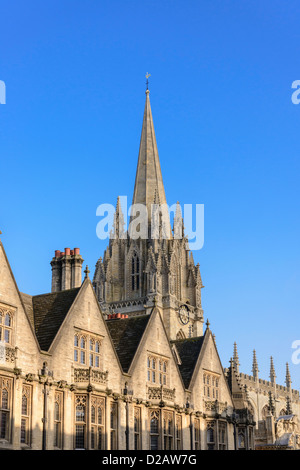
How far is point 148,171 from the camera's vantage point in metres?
125

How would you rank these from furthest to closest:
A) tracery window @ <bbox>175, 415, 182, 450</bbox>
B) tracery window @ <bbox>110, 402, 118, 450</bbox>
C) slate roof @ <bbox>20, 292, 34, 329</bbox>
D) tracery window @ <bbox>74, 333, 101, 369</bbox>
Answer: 1. tracery window @ <bbox>175, 415, 182, 450</bbox>
2. tracery window @ <bbox>110, 402, 118, 450</bbox>
3. slate roof @ <bbox>20, 292, 34, 329</bbox>
4. tracery window @ <bbox>74, 333, 101, 369</bbox>

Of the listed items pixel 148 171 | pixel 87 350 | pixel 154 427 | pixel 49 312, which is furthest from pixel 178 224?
pixel 49 312

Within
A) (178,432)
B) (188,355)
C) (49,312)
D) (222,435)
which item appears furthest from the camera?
(188,355)

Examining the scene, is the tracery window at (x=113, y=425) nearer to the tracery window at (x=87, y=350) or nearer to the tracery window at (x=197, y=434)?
the tracery window at (x=87, y=350)

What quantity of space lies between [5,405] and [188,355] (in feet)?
56.6

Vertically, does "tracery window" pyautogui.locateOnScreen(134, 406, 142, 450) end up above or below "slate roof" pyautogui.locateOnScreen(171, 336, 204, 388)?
below

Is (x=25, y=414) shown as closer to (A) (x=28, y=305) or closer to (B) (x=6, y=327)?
(B) (x=6, y=327)

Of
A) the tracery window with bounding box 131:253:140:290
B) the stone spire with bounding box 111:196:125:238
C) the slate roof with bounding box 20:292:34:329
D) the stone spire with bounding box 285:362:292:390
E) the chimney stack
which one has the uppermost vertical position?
the stone spire with bounding box 111:196:125:238

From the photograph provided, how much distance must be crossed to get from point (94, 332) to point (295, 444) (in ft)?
89.6

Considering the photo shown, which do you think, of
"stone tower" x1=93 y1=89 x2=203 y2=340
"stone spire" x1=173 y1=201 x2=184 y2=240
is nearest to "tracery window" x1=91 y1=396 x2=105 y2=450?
"stone tower" x1=93 y1=89 x2=203 y2=340

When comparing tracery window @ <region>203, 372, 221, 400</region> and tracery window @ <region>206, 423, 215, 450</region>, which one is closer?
tracery window @ <region>206, 423, 215, 450</region>

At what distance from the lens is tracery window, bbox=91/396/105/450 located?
35.2m

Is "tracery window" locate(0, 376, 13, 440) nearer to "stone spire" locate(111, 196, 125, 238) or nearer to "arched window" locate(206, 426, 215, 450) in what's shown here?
"arched window" locate(206, 426, 215, 450)
